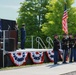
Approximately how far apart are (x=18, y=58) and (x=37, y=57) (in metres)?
1.89

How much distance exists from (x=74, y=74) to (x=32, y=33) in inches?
1769

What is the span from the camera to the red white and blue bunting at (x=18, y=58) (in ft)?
57.7

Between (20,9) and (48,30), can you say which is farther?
(20,9)

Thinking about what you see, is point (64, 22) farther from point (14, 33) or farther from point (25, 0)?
point (25, 0)

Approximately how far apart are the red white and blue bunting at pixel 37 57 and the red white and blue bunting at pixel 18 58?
29.0 inches

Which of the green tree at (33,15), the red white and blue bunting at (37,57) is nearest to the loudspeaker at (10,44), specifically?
the red white and blue bunting at (37,57)

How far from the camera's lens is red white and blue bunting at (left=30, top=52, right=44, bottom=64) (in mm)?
Answer: 19223

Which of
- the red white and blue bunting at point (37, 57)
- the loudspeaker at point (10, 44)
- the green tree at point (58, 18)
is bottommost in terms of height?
the red white and blue bunting at point (37, 57)

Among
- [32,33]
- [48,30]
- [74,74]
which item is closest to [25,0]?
[32,33]

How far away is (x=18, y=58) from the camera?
17938 millimetres

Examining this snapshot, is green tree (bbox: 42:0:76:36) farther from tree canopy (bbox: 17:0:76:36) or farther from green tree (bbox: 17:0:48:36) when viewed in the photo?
green tree (bbox: 17:0:48:36)

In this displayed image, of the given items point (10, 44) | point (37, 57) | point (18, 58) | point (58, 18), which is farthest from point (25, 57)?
point (58, 18)

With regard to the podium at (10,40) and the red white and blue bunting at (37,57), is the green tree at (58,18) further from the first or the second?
the podium at (10,40)

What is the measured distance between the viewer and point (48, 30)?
1901 inches
